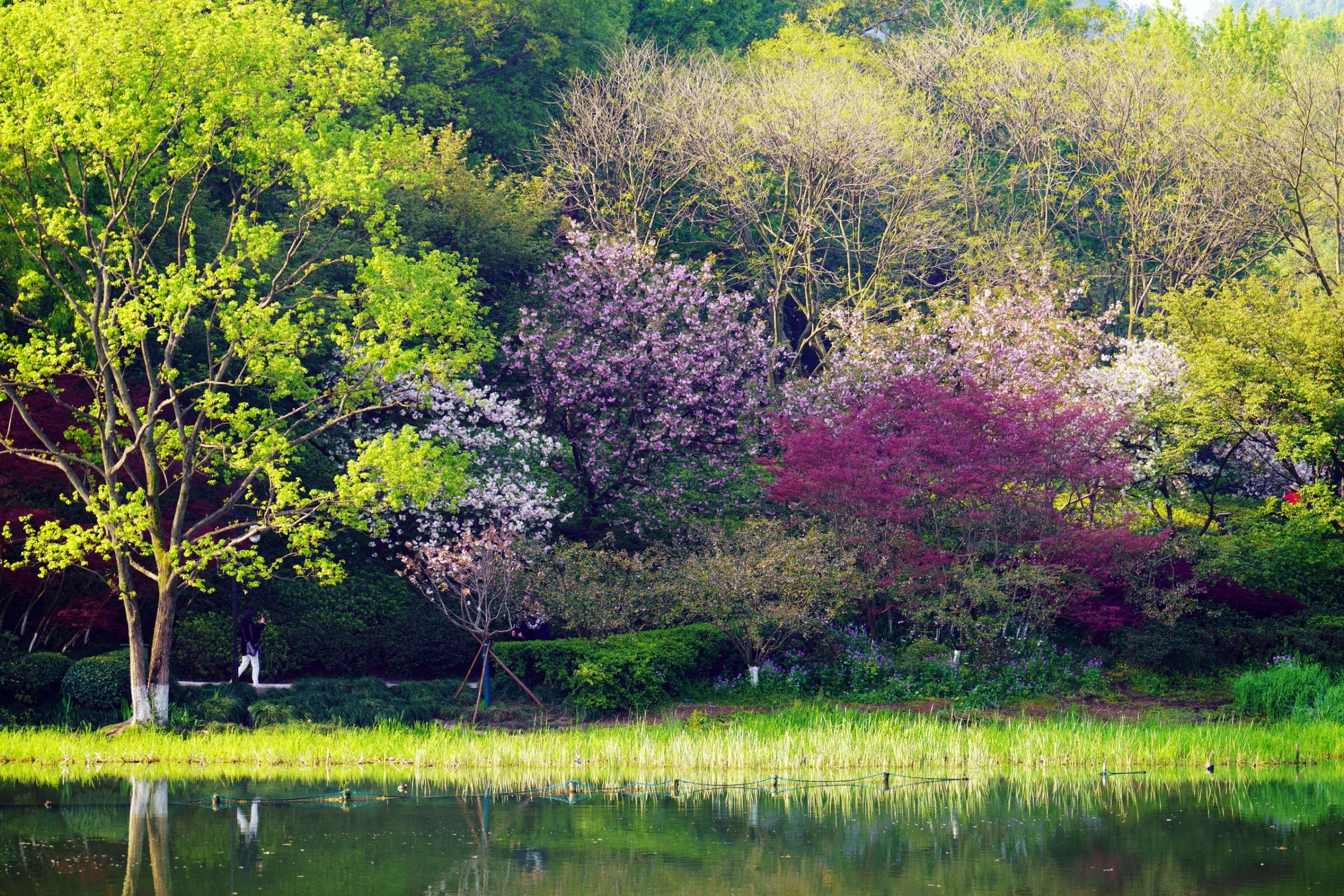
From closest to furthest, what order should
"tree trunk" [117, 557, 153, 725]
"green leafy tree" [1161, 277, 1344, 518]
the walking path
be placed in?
"tree trunk" [117, 557, 153, 725] < the walking path < "green leafy tree" [1161, 277, 1344, 518]

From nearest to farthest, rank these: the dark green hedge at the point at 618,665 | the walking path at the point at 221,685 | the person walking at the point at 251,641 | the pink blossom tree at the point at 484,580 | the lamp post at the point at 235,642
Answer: the dark green hedge at the point at 618,665 < the pink blossom tree at the point at 484,580 < the walking path at the point at 221,685 < the lamp post at the point at 235,642 < the person walking at the point at 251,641

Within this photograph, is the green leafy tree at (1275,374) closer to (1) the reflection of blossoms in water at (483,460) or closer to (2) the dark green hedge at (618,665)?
(2) the dark green hedge at (618,665)

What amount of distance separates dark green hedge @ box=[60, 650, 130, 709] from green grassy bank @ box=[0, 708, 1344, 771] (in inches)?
45.5

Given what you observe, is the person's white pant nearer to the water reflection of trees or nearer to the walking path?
the walking path

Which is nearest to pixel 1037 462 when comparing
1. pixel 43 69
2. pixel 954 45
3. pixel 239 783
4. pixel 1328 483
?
pixel 1328 483

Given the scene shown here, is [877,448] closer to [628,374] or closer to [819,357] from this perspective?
[628,374]

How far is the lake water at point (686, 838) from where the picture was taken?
11227 mm

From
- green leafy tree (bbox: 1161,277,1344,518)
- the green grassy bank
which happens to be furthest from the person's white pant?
green leafy tree (bbox: 1161,277,1344,518)

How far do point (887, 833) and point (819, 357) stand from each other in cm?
2752

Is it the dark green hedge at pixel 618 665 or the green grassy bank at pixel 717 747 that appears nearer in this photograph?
the green grassy bank at pixel 717 747

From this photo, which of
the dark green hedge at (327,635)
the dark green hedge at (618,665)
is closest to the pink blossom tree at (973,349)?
the dark green hedge at (618,665)

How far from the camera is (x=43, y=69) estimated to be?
1902 centimetres

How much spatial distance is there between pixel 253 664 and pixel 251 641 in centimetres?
55

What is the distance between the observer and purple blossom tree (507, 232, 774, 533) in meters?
29.5
